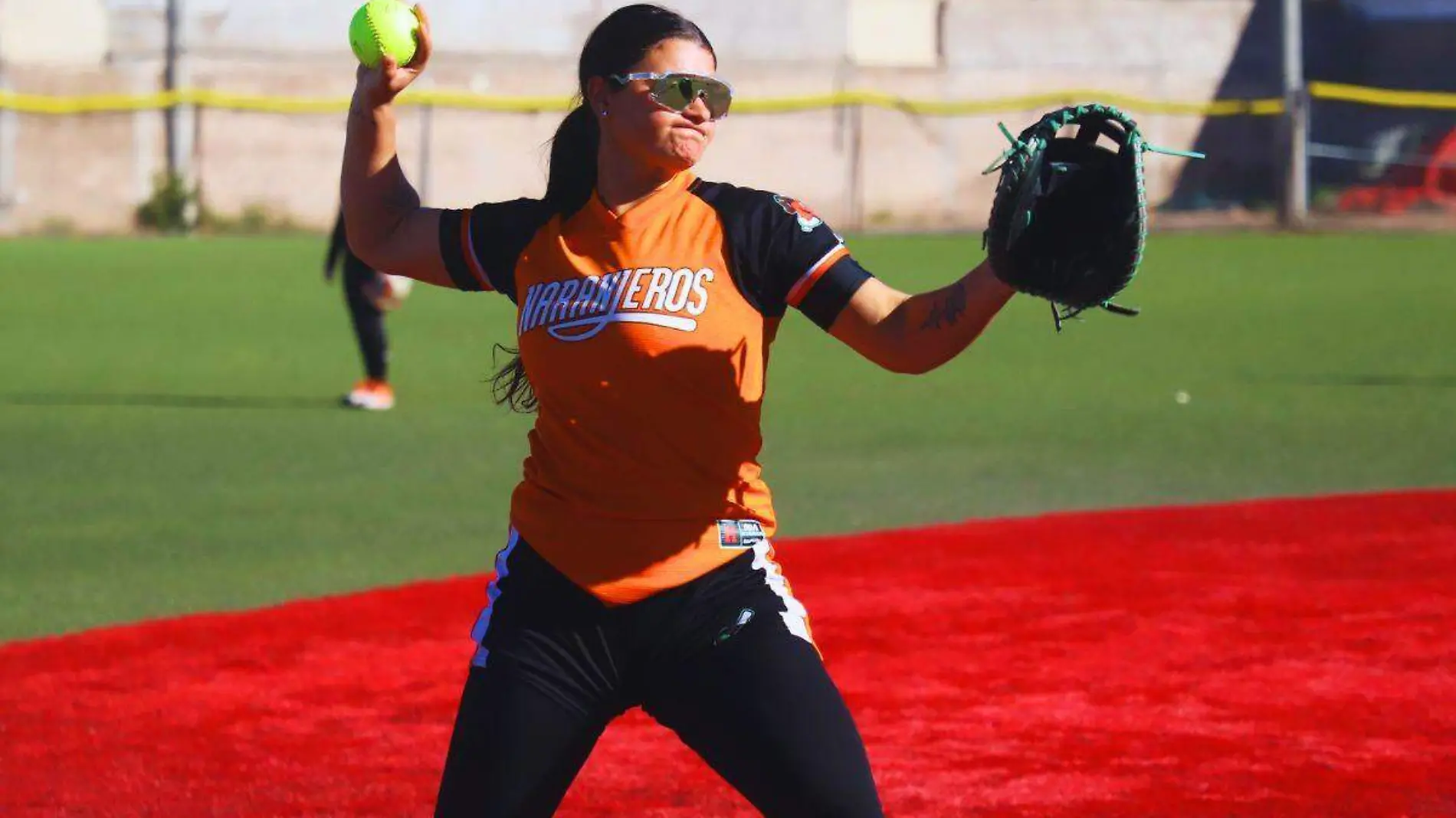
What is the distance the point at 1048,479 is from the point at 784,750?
725 cm

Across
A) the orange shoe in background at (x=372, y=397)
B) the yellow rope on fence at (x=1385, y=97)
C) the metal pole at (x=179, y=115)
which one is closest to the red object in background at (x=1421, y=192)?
the yellow rope on fence at (x=1385, y=97)

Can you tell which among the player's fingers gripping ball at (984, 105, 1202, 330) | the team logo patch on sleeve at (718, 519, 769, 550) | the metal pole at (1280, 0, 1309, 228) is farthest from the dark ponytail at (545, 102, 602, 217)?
the metal pole at (1280, 0, 1309, 228)

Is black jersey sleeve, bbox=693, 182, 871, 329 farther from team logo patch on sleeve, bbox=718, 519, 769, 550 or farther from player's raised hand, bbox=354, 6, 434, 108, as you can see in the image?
player's raised hand, bbox=354, 6, 434, 108

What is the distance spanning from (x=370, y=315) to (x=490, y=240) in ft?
28.6

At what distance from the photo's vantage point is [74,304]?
734 inches

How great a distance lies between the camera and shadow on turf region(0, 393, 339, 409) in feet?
42.0

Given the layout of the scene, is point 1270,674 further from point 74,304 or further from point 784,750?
point 74,304

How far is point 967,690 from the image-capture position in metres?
6.30

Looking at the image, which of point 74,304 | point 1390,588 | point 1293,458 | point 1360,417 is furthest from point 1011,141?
point 74,304

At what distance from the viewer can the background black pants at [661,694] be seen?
323 cm

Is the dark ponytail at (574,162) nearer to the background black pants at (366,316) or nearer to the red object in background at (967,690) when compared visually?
the red object in background at (967,690)

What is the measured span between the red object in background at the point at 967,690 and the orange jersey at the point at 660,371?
180 cm

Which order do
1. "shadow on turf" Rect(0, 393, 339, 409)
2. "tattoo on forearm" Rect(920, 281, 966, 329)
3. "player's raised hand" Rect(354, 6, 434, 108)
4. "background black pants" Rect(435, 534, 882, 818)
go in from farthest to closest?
"shadow on turf" Rect(0, 393, 339, 409) → "player's raised hand" Rect(354, 6, 434, 108) → "tattoo on forearm" Rect(920, 281, 966, 329) → "background black pants" Rect(435, 534, 882, 818)

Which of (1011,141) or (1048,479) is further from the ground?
(1011,141)
